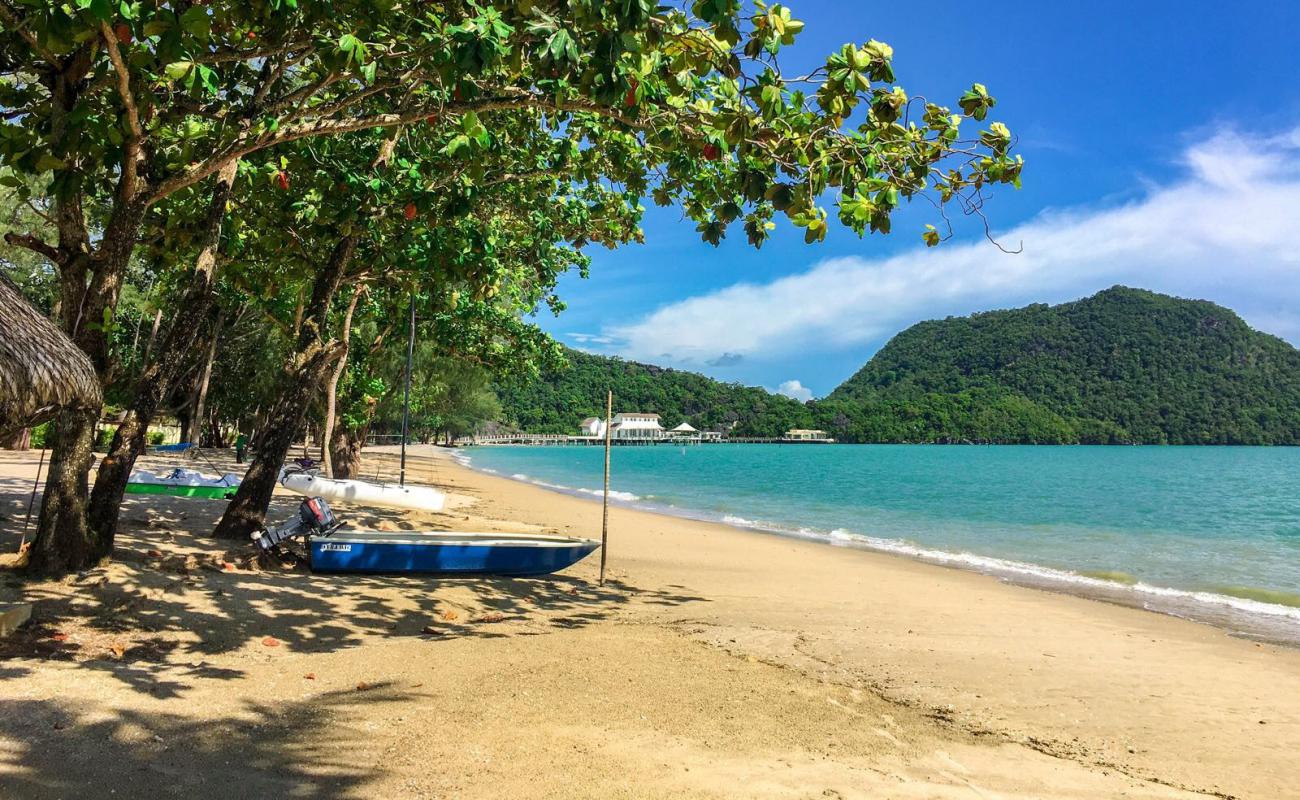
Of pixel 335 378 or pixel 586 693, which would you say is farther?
pixel 335 378

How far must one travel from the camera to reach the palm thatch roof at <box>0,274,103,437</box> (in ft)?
15.8

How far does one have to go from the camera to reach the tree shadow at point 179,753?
3.16 meters

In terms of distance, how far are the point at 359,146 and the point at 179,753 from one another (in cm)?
729

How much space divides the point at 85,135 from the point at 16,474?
1400 cm

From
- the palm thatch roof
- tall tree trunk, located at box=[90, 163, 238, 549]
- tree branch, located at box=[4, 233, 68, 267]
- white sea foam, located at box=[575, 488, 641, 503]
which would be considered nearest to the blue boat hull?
tall tree trunk, located at box=[90, 163, 238, 549]

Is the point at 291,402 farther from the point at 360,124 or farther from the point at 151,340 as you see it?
the point at 360,124

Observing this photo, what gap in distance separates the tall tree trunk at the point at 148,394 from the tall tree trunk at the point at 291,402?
85.1 inches

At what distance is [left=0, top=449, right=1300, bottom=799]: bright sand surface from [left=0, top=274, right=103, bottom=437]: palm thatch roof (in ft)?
5.07

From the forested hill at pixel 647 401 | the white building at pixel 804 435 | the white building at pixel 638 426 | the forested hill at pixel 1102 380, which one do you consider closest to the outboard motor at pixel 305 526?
the forested hill at pixel 647 401

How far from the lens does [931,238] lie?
5637 mm

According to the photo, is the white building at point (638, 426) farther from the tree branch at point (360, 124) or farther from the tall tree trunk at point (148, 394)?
the tree branch at point (360, 124)

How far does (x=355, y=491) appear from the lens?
37.7 feet

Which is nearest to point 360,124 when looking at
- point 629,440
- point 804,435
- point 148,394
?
point 148,394

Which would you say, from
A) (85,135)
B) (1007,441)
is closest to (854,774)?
(85,135)
